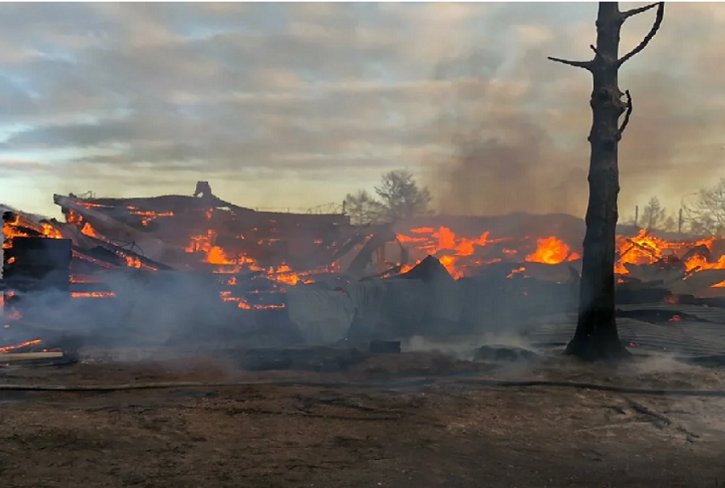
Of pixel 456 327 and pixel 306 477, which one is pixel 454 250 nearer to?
pixel 456 327

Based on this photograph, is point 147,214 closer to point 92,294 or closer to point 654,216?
point 92,294

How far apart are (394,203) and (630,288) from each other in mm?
40850

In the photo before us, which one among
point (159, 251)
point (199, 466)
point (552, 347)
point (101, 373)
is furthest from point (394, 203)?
point (199, 466)

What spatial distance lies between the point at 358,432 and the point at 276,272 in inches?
467

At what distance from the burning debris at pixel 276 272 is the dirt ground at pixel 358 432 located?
4.52m

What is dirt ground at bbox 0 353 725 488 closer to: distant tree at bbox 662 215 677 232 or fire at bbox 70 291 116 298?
fire at bbox 70 291 116 298

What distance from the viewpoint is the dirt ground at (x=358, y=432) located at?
180 inches

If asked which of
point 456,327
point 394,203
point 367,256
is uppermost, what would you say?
point 394,203

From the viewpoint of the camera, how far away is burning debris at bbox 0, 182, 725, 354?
12.9m

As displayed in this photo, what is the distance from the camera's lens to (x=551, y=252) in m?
23.8

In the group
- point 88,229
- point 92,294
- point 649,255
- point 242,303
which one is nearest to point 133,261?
point 92,294

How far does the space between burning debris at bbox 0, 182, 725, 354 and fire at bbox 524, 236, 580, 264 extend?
2.3 inches

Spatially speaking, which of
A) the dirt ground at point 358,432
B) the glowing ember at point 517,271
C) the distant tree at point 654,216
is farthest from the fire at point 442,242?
the distant tree at point 654,216

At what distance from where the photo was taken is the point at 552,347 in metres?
11.7
